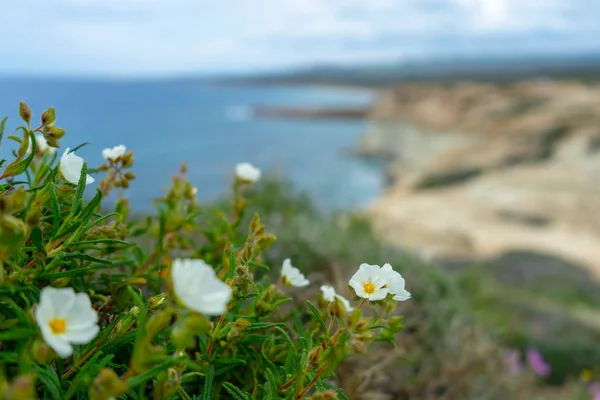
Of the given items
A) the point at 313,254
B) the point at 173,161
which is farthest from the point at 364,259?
the point at 173,161

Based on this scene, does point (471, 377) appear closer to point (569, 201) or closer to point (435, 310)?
point (435, 310)

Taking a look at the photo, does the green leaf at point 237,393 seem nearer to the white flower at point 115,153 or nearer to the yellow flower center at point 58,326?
the yellow flower center at point 58,326

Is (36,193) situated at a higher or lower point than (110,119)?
higher

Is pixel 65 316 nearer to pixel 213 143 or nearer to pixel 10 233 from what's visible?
pixel 10 233

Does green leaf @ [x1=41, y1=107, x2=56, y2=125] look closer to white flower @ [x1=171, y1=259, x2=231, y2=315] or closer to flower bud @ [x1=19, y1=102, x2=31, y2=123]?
flower bud @ [x1=19, y1=102, x2=31, y2=123]

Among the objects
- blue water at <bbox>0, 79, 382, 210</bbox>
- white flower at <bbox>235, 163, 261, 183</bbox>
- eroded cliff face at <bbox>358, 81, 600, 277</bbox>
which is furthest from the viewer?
blue water at <bbox>0, 79, 382, 210</bbox>

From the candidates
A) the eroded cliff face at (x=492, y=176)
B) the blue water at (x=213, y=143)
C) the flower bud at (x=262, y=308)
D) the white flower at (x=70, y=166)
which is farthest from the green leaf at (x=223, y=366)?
the eroded cliff face at (x=492, y=176)

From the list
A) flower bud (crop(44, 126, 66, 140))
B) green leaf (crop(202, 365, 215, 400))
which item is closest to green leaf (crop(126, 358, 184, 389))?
green leaf (crop(202, 365, 215, 400))
